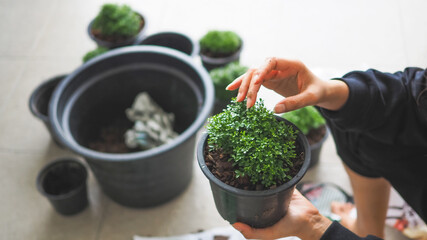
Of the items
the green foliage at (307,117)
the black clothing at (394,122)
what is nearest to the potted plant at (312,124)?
the green foliage at (307,117)

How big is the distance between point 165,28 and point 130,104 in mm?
877

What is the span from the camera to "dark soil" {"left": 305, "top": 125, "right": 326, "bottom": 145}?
67.4 inches

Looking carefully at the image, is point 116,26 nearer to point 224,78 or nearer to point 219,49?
point 219,49

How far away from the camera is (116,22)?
2107mm

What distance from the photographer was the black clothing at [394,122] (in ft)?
3.41

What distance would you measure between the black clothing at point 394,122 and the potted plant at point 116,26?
1365 millimetres

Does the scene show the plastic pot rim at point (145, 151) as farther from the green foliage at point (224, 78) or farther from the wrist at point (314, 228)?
the wrist at point (314, 228)

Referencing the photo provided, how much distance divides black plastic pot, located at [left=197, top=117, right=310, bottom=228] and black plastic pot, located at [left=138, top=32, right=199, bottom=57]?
1343 millimetres

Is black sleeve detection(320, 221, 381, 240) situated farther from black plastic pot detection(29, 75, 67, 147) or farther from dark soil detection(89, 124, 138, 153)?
black plastic pot detection(29, 75, 67, 147)

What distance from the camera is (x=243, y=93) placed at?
31.4 inches

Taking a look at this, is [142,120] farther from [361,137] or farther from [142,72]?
[361,137]

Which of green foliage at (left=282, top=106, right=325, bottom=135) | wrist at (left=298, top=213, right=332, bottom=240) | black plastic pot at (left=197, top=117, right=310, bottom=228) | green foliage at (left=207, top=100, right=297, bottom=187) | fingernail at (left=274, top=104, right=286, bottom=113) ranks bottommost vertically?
green foliage at (left=282, top=106, right=325, bottom=135)

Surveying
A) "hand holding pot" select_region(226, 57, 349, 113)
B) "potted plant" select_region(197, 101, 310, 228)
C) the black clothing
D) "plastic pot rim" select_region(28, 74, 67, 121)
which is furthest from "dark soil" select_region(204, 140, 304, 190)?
"plastic pot rim" select_region(28, 74, 67, 121)

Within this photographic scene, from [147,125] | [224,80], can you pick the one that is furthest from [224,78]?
[147,125]
